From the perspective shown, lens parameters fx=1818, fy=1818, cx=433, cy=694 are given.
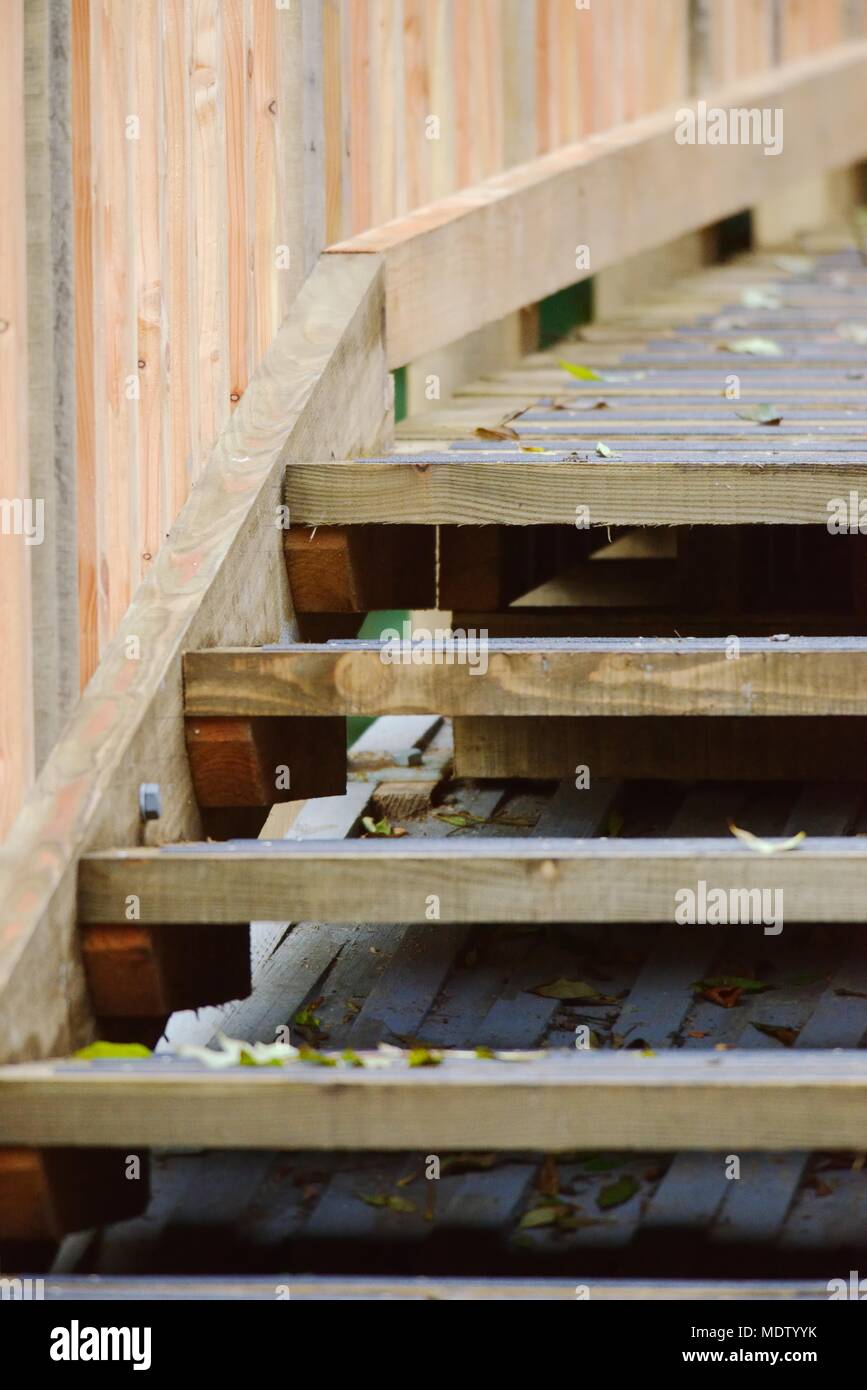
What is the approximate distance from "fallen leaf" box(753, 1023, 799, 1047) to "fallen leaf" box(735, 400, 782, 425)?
1.14m

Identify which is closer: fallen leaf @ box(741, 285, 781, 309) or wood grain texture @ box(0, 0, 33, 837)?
wood grain texture @ box(0, 0, 33, 837)

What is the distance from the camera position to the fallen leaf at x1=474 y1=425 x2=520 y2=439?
3061 millimetres

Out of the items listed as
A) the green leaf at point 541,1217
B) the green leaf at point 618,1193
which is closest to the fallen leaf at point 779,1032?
the green leaf at point 618,1193

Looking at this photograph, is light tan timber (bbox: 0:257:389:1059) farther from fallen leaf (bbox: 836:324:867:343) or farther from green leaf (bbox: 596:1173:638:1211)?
fallen leaf (bbox: 836:324:867:343)

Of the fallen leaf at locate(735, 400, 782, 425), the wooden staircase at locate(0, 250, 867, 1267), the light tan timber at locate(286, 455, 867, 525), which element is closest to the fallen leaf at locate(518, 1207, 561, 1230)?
the wooden staircase at locate(0, 250, 867, 1267)

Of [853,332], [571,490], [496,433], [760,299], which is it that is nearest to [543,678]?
[571,490]

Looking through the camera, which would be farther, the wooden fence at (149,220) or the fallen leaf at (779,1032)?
the fallen leaf at (779,1032)

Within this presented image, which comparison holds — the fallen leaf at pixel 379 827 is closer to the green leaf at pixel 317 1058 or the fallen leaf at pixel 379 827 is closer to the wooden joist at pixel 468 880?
the wooden joist at pixel 468 880

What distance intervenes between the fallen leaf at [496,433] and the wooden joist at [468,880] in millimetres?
1229

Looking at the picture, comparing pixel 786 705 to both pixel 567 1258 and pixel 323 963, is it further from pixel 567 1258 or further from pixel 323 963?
pixel 323 963

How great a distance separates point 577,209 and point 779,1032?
2.24m

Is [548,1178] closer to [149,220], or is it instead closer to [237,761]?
[237,761]

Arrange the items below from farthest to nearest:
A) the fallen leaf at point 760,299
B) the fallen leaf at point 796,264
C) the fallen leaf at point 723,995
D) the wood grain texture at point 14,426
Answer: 1. the fallen leaf at point 796,264
2. the fallen leaf at point 760,299
3. the fallen leaf at point 723,995
4. the wood grain texture at point 14,426

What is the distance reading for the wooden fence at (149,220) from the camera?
212 centimetres
